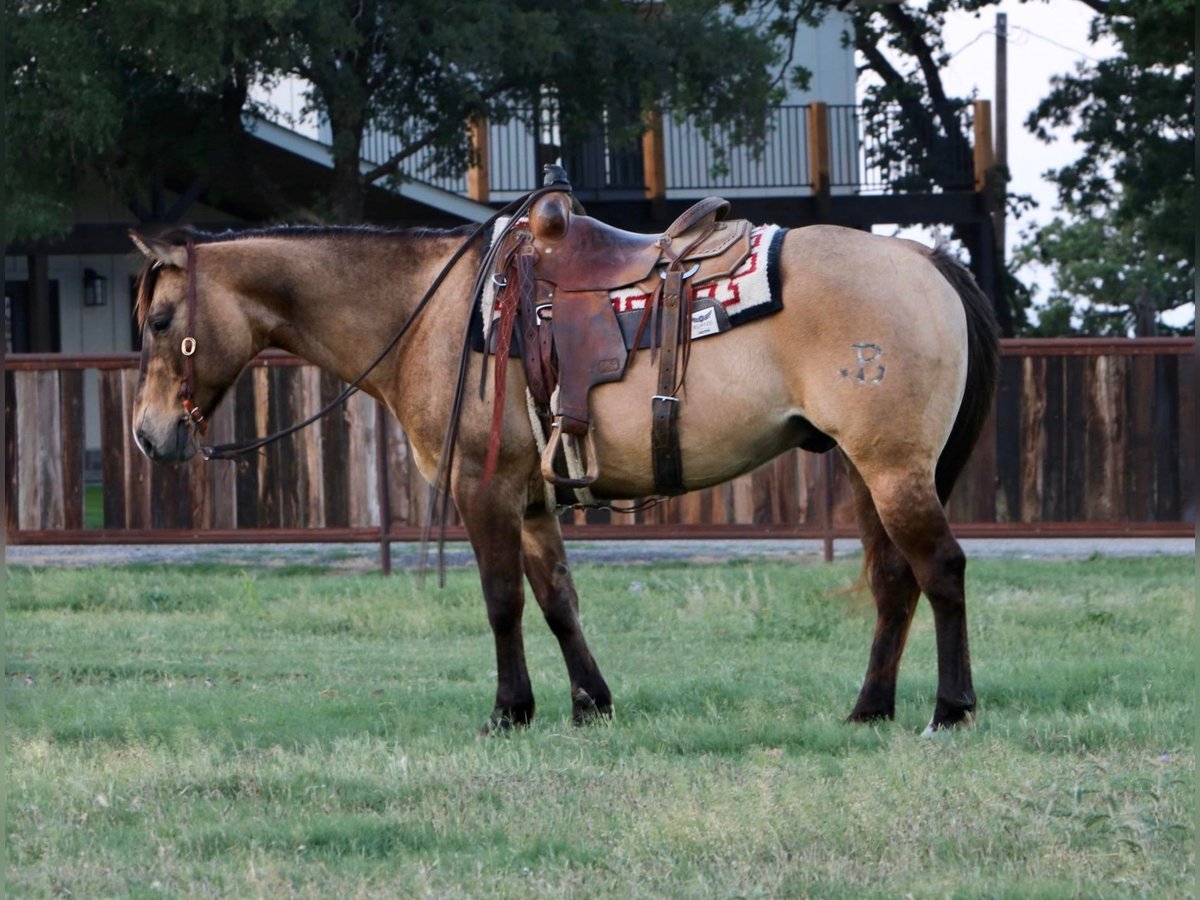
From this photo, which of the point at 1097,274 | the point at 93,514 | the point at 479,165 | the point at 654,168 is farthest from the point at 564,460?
the point at 1097,274

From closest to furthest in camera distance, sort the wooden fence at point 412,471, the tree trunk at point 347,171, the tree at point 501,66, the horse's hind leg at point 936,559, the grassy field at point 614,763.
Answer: the grassy field at point 614,763 < the horse's hind leg at point 936,559 < the wooden fence at point 412,471 < the tree at point 501,66 < the tree trunk at point 347,171

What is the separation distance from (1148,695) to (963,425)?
148 cm

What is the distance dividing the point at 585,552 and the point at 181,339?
25.2 ft

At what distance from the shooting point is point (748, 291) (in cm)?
596

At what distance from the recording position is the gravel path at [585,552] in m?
13.4

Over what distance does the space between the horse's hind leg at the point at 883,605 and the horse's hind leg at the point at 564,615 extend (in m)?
1.05

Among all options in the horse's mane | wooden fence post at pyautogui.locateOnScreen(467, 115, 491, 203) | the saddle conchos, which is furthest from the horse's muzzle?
wooden fence post at pyautogui.locateOnScreen(467, 115, 491, 203)

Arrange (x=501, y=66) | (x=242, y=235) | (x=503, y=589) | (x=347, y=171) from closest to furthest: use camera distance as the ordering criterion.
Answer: (x=503, y=589) → (x=242, y=235) → (x=501, y=66) → (x=347, y=171)

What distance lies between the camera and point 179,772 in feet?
17.9

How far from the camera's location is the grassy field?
421 centimetres

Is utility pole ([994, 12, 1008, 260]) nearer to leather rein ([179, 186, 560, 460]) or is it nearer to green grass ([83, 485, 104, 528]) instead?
green grass ([83, 485, 104, 528])

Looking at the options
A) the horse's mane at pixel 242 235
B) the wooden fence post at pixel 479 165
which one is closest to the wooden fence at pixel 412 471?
the wooden fence post at pixel 479 165

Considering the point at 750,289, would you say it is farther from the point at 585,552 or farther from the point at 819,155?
the point at 819,155

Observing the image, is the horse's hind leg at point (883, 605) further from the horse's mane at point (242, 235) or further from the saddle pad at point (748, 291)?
the horse's mane at point (242, 235)
